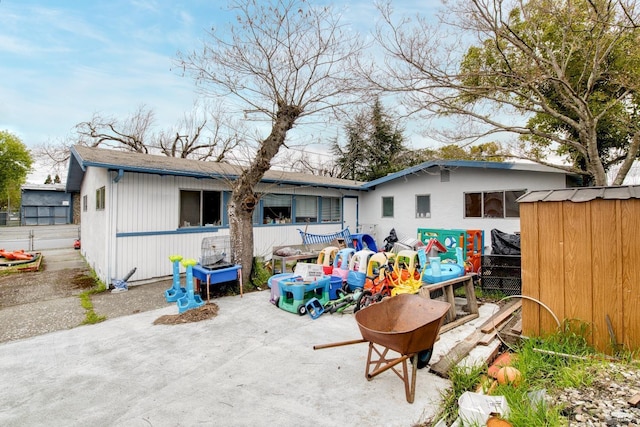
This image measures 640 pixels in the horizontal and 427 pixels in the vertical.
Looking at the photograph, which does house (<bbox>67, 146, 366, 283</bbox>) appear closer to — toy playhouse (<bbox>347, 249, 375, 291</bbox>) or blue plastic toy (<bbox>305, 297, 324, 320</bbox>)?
toy playhouse (<bbox>347, 249, 375, 291</bbox>)

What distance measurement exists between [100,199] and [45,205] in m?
21.9

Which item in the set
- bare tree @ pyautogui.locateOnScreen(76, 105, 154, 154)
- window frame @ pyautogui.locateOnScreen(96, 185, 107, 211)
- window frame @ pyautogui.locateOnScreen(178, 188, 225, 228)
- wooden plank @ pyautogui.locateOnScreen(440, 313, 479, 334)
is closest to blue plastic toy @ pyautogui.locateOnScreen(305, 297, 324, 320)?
wooden plank @ pyautogui.locateOnScreen(440, 313, 479, 334)

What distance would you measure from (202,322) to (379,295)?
271 cm

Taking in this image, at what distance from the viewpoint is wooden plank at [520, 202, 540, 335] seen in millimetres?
3311

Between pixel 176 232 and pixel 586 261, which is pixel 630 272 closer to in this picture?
pixel 586 261

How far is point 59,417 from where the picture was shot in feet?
7.99

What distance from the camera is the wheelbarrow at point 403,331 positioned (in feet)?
8.23

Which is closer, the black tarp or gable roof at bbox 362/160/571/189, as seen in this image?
the black tarp

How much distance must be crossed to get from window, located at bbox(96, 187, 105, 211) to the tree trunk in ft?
11.1

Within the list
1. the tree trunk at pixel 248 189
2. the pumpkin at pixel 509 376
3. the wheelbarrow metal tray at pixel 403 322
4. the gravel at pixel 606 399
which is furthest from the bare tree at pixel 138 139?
the gravel at pixel 606 399

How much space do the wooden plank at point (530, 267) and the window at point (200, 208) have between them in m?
7.33

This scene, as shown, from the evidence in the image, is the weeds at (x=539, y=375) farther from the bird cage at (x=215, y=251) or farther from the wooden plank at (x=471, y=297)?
the bird cage at (x=215, y=251)

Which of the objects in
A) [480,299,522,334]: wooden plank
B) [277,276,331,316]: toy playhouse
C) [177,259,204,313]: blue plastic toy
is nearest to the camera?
[480,299,522,334]: wooden plank

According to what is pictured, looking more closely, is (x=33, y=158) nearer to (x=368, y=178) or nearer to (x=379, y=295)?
(x=368, y=178)
